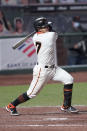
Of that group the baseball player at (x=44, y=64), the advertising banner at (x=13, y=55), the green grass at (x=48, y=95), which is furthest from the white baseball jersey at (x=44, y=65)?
the advertising banner at (x=13, y=55)

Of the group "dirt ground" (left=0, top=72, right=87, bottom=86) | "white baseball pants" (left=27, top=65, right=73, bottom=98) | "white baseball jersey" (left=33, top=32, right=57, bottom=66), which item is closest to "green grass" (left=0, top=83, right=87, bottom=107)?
"dirt ground" (left=0, top=72, right=87, bottom=86)

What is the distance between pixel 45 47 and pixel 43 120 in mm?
1249

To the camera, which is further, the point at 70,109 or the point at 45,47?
the point at 70,109

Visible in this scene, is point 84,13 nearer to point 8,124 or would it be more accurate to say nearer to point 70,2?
point 70,2

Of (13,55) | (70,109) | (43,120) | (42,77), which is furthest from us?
(13,55)

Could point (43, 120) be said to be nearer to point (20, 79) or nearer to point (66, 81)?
point (66, 81)

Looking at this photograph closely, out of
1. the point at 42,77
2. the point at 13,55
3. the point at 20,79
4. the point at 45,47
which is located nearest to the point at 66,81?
the point at 42,77

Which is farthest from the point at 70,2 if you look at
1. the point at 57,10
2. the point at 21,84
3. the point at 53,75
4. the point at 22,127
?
the point at 22,127

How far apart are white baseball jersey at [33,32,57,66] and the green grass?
5.87ft

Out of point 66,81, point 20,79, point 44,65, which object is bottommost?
point 20,79

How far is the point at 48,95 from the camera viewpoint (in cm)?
1091

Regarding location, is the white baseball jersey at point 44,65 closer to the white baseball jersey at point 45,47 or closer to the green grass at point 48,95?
the white baseball jersey at point 45,47

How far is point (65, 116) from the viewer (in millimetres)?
8078

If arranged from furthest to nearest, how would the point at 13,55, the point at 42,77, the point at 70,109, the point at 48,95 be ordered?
the point at 13,55 → the point at 48,95 → the point at 70,109 → the point at 42,77
